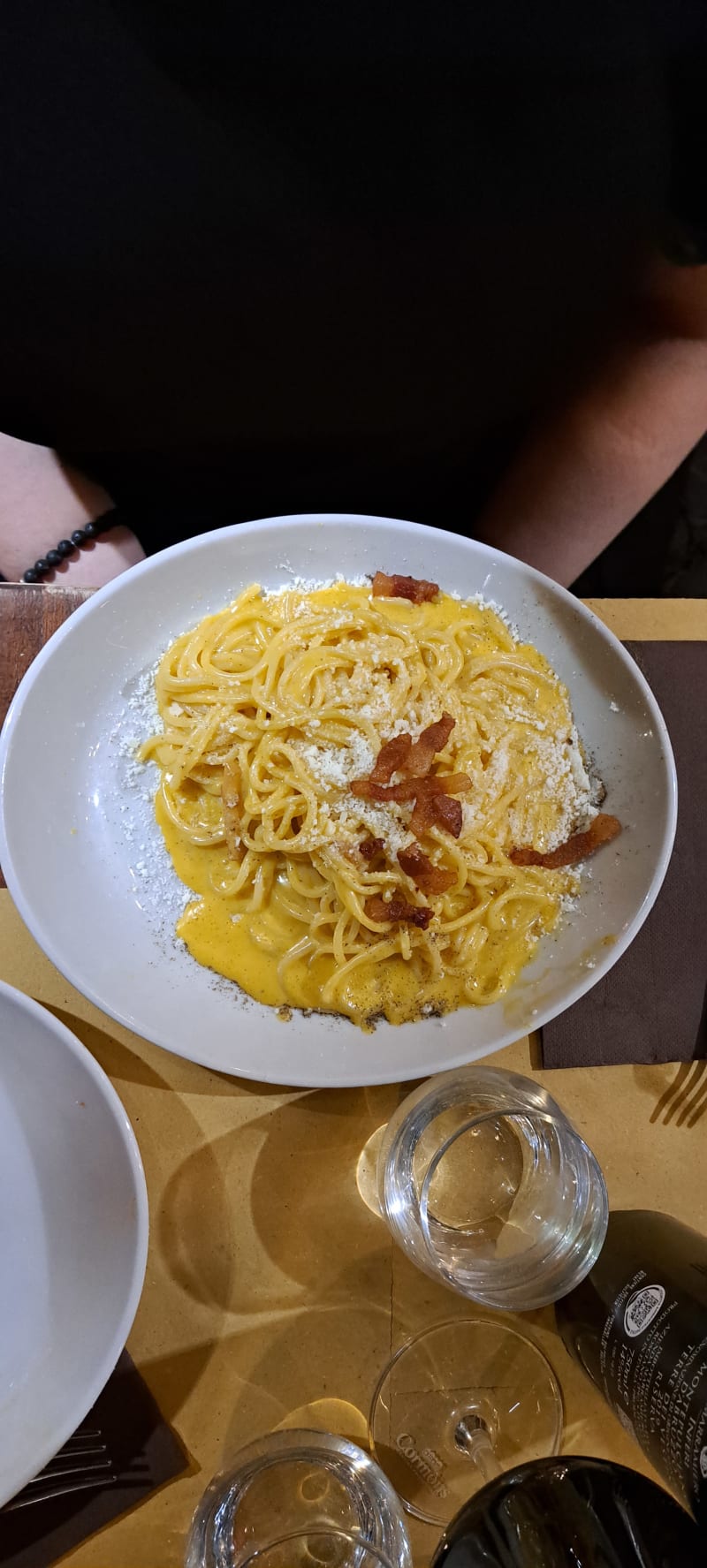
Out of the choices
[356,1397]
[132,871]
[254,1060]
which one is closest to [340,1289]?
[356,1397]

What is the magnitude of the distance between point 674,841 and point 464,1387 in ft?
3.44

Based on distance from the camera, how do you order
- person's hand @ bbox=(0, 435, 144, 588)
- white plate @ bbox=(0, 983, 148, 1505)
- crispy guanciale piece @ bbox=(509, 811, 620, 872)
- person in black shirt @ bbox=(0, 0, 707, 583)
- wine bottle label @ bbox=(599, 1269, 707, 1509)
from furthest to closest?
person's hand @ bbox=(0, 435, 144, 588)
crispy guanciale piece @ bbox=(509, 811, 620, 872)
white plate @ bbox=(0, 983, 148, 1505)
wine bottle label @ bbox=(599, 1269, 707, 1509)
person in black shirt @ bbox=(0, 0, 707, 583)

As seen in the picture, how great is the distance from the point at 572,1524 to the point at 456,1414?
37 cm

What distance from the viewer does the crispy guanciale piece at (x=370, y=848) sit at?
1.63 m

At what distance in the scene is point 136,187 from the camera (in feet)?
3.95

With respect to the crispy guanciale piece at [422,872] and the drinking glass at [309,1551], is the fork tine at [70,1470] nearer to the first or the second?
the drinking glass at [309,1551]

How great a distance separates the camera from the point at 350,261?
4.26 ft

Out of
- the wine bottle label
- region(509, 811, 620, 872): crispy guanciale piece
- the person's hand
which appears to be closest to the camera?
the wine bottle label

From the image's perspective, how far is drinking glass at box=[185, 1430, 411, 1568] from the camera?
4.60ft

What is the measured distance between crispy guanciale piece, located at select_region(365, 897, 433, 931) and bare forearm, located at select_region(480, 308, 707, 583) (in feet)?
2.67

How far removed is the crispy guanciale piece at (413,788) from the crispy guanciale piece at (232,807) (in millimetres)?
217

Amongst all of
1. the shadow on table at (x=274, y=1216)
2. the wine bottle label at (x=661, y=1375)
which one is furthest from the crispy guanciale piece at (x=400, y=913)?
the wine bottle label at (x=661, y=1375)

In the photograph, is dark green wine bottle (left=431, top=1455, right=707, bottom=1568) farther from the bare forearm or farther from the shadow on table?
the bare forearm

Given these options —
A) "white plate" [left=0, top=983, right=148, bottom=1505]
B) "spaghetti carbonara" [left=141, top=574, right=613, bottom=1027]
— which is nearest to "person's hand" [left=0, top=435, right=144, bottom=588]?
"spaghetti carbonara" [left=141, top=574, right=613, bottom=1027]
